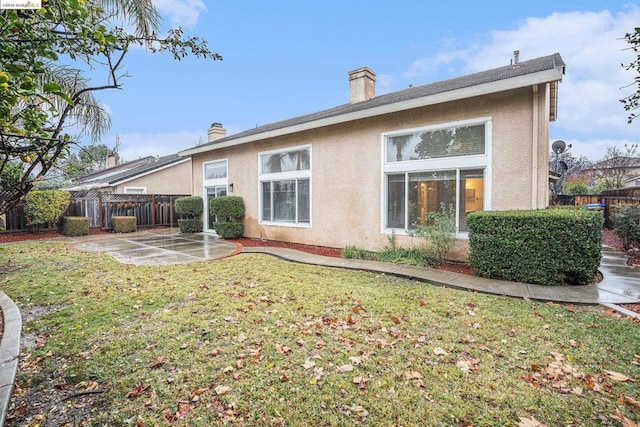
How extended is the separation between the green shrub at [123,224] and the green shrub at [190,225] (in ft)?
9.28

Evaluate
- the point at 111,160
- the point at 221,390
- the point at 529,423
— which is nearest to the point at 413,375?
the point at 529,423

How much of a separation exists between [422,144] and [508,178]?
2197 millimetres

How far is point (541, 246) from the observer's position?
18.1ft

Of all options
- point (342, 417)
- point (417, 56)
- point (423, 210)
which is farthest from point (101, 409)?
point (417, 56)

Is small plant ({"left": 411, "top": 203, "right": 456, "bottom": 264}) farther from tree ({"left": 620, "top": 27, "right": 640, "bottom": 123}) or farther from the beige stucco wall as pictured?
tree ({"left": 620, "top": 27, "right": 640, "bottom": 123})

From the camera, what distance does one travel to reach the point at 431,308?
14.7 feet

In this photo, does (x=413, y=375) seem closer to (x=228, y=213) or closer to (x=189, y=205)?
(x=228, y=213)

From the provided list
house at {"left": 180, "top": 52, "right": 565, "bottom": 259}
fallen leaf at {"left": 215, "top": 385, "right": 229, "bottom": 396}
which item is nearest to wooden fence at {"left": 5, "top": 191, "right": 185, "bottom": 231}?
house at {"left": 180, "top": 52, "right": 565, "bottom": 259}

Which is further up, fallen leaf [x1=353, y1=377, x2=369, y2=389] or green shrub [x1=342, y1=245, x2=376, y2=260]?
green shrub [x1=342, y1=245, x2=376, y2=260]

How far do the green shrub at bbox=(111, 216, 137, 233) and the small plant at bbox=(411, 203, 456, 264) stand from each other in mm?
13735

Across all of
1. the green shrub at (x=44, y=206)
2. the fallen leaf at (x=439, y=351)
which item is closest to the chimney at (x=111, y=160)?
the green shrub at (x=44, y=206)

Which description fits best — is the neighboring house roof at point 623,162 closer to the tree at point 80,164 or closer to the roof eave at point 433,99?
the roof eave at point 433,99

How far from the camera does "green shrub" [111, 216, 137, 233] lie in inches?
577

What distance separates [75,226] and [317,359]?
14788 mm
